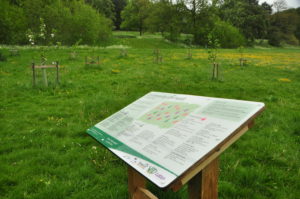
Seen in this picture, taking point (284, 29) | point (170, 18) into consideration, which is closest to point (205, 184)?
point (170, 18)

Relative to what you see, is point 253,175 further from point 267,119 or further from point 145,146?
point 267,119

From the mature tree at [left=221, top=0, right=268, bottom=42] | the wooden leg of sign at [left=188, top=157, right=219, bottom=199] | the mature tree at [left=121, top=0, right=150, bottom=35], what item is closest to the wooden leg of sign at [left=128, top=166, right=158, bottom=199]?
the wooden leg of sign at [left=188, top=157, right=219, bottom=199]

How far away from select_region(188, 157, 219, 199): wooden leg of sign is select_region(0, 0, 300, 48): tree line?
38.4 feet

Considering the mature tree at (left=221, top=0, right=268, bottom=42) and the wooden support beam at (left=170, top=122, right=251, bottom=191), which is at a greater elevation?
the mature tree at (left=221, top=0, right=268, bottom=42)

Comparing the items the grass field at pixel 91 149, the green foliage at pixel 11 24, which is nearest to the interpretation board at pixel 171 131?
the grass field at pixel 91 149

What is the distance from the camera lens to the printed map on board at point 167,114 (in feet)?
9.91

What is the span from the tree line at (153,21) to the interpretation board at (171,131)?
1042 cm

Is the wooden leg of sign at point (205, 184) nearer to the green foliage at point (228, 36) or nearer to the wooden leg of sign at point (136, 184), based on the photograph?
the wooden leg of sign at point (136, 184)

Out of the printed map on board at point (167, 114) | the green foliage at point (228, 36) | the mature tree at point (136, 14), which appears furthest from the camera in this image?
the mature tree at point (136, 14)

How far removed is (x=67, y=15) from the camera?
133 ft

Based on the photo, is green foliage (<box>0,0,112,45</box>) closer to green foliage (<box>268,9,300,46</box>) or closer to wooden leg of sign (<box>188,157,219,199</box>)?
wooden leg of sign (<box>188,157,219,199</box>)

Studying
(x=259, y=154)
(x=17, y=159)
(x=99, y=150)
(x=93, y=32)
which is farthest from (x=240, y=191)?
(x=93, y=32)

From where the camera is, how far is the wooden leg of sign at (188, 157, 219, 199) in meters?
2.50

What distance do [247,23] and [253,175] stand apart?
7935 centimetres
